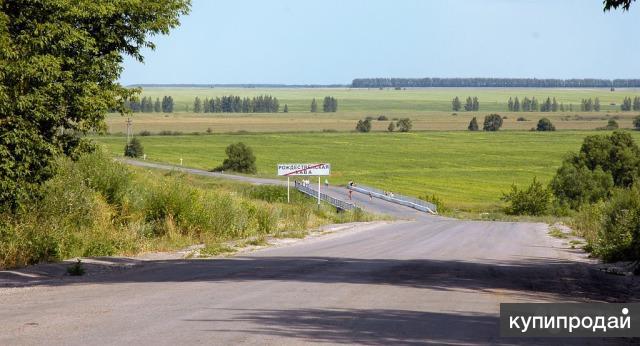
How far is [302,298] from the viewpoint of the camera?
615 inches

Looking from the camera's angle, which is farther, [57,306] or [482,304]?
[482,304]

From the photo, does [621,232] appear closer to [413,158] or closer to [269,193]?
[269,193]

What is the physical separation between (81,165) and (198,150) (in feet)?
410

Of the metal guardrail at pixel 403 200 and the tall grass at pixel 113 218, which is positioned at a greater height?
the tall grass at pixel 113 218

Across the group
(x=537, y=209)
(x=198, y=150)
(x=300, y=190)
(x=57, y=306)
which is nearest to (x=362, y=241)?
(x=57, y=306)

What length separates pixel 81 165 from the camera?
31.8m

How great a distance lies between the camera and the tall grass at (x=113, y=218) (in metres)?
23.0

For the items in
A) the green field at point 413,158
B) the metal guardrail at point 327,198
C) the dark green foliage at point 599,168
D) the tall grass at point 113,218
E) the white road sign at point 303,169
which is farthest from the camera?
the green field at point 413,158

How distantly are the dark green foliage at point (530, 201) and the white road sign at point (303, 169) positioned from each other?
30680mm

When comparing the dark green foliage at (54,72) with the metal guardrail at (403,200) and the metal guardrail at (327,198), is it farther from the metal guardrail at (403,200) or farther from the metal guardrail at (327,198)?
the metal guardrail at (403,200)

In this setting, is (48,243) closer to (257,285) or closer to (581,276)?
(257,285)

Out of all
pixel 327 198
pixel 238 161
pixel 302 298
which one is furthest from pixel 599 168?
pixel 302 298

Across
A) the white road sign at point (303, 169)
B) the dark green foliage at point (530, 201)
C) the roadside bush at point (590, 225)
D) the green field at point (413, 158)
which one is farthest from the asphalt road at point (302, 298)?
the green field at point (413, 158)

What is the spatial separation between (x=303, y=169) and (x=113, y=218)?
3517 cm
